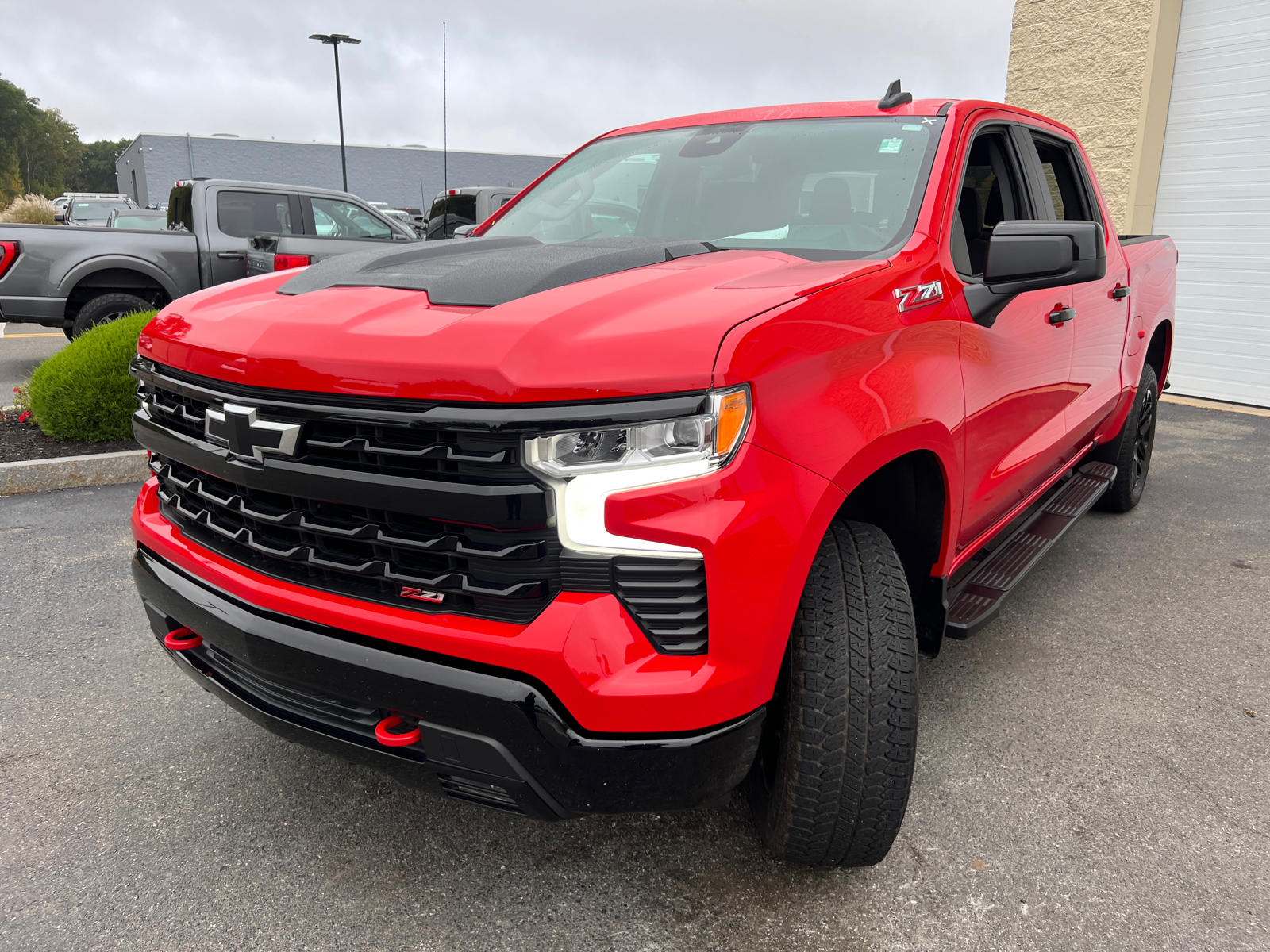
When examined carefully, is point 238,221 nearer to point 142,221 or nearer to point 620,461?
point 142,221

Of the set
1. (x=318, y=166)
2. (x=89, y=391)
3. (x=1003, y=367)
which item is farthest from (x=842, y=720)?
(x=318, y=166)

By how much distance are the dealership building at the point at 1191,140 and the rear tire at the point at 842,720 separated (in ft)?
27.7

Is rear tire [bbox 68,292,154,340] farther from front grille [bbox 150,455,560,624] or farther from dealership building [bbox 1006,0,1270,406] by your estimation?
dealership building [bbox 1006,0,1270,406]

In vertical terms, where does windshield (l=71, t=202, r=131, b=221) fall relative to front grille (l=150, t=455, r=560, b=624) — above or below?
above

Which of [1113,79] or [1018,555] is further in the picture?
[1113,79]

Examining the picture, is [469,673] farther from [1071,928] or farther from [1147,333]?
[1147,333]

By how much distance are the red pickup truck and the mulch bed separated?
3937 mm

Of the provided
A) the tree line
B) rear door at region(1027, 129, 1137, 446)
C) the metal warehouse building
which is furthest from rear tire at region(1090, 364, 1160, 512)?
the tree line

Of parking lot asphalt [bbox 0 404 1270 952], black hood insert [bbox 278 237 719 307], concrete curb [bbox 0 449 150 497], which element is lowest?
parking lot asphalt [bbox 0 404 1270 952]

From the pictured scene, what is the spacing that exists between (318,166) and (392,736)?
5407cm

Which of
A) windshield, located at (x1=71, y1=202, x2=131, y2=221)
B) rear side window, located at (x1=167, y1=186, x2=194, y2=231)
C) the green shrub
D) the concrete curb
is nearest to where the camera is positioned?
the concrete curb

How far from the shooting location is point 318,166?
4969 cm

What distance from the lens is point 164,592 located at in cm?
205

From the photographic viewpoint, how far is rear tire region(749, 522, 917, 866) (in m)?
1.77
